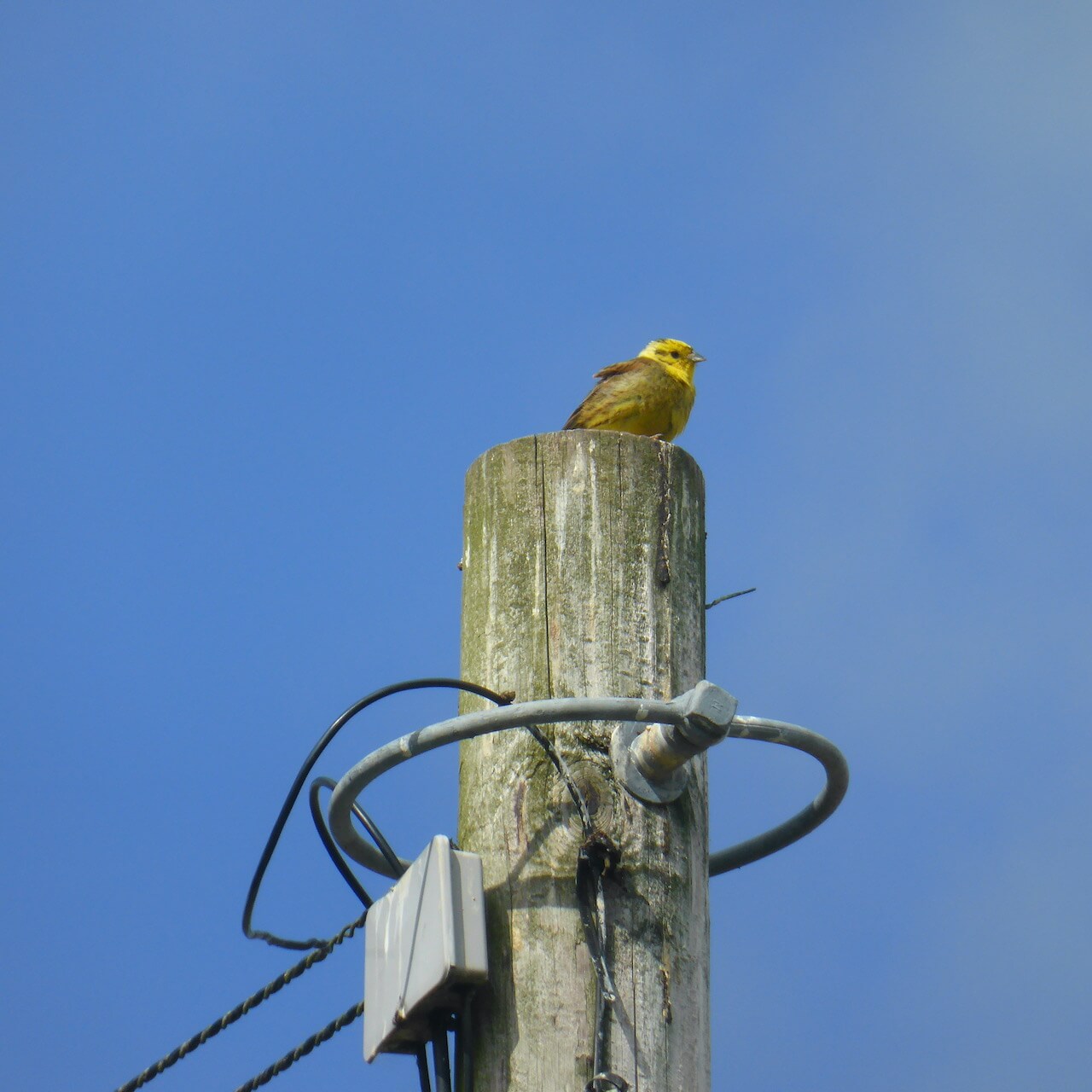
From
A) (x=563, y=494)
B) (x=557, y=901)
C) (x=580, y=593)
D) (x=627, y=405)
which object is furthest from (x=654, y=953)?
(x=627, y=405)

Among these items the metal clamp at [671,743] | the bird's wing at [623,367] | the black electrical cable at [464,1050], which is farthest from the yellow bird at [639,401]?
the black electrical cable at [464,1050]

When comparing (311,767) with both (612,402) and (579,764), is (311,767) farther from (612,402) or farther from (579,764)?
(612,402)

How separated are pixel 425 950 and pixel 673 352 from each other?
21.5 ft

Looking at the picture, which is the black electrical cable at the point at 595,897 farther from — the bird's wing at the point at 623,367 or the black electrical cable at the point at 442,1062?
the bird's wing at the point at 623,367

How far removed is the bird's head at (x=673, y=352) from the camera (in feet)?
28.3

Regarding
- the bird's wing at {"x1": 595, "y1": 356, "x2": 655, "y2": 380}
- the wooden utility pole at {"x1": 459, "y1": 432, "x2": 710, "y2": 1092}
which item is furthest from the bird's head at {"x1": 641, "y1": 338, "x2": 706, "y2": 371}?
the wooden utility pole at {"x1": 459, "y1": 432, "x2": 710, "y2": 1092}

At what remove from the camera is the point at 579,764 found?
2709mm

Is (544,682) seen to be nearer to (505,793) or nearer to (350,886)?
(505,793)

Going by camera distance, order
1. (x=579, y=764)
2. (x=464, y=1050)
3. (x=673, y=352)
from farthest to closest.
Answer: (x=673, y=352), (x=579, y=764), (x=464, y=1050)

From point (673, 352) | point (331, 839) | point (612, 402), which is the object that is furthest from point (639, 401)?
point (331, 839)

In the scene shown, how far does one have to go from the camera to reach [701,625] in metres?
2.94

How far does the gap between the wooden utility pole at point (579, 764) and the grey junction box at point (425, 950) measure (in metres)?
0.08

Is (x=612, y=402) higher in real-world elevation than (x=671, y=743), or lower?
higher

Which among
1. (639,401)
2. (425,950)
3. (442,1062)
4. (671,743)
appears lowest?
(442,1062)
